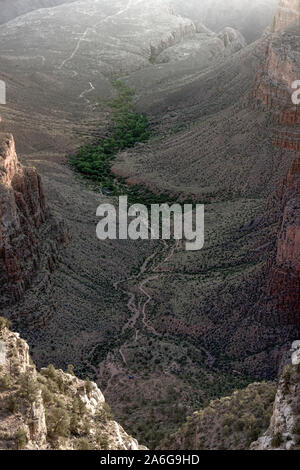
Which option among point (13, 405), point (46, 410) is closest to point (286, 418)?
point (46, 410)

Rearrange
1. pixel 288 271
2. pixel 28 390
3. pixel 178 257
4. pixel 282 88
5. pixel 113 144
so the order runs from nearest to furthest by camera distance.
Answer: pixel 28 390 < pixel 288 271 < pixel 178 257 < pixel 282 88 < pixel 113 144

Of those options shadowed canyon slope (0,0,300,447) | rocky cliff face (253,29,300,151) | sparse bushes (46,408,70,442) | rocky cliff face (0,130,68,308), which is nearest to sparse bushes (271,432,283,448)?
sparse bushes (46,408,70,442)

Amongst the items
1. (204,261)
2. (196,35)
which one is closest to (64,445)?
(204,261)

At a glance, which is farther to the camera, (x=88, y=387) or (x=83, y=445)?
(x=88, y=387)

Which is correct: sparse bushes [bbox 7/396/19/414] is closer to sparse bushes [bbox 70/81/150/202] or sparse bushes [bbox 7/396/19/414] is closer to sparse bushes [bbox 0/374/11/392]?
sparse bushes [bbox 0/374/11/392]

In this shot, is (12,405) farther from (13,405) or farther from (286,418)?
(286,418)

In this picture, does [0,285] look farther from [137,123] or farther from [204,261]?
[137,123]
